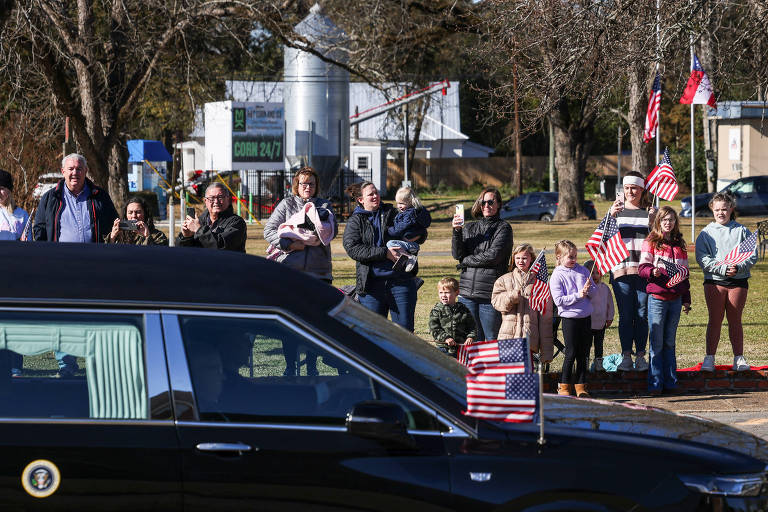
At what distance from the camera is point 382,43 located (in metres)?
24.5

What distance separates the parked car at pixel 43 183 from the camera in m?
23.0

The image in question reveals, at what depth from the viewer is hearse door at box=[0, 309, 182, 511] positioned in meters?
3.79

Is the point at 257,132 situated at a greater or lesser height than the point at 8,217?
greater

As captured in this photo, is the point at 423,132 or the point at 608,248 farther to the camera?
the point at 423,132

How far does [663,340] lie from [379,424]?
19.4ft

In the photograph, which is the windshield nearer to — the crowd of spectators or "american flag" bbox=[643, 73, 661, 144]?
the crowd of spectators

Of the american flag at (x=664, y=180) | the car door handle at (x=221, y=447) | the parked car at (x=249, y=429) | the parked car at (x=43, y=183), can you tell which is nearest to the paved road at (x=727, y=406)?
the parked car at (x=249, y=429)

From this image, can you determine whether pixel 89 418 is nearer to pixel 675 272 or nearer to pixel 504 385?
pixel 504 385

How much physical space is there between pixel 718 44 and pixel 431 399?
11.1 meters

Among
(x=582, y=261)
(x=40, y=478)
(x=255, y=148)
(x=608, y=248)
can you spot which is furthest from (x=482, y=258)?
→ (x=255, y=148)

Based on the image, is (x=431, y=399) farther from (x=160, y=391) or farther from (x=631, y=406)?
(x=631, y=406)

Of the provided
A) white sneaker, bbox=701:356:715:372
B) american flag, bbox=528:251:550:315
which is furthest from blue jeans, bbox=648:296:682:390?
american flag, bbox=528:251:550:315

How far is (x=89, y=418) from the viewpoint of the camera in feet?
12.9

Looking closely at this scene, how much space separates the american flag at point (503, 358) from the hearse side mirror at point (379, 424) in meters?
0.57
